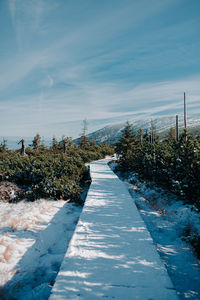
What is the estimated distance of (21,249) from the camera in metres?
4.10

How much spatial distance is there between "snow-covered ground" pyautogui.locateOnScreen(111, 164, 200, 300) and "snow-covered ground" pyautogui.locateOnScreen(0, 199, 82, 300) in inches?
105

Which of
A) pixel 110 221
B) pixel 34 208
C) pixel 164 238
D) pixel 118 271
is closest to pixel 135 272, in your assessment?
pixel 118 271

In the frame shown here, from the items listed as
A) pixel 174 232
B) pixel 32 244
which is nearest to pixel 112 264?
pixel 32 244

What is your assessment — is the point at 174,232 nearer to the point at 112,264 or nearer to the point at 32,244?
the point at 112,264

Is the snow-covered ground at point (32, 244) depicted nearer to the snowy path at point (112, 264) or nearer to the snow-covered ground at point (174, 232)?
the snowy path at point (112, 264)

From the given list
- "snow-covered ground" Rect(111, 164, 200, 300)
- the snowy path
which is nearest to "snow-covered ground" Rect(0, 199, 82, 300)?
the snowy path

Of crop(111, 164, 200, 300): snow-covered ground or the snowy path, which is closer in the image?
the snowy path

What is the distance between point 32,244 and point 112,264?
2.60m

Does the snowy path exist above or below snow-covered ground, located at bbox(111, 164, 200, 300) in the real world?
above

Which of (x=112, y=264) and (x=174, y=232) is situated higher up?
(x=112, y=264)

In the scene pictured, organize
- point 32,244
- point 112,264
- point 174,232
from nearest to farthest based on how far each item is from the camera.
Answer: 1. point 112,264
2. point 32,244
3. point 174,232

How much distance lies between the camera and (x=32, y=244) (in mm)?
4316

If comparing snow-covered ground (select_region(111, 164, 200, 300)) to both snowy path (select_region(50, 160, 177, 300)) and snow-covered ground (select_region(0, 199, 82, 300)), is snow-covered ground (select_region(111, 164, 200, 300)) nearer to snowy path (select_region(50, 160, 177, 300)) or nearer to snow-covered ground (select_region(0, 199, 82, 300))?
snowy path (select_region(50, 160, 177, 300))

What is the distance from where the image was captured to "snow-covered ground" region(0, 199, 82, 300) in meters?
3.13
